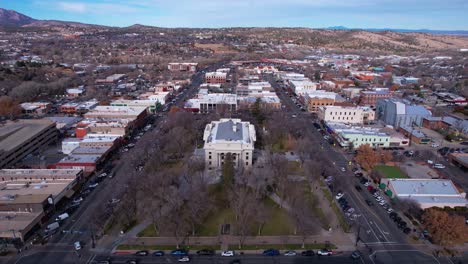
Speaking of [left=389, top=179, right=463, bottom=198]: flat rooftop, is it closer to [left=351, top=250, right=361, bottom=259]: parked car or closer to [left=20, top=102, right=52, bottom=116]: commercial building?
[left=351, top=250, right=361, bottom=259]: parked car

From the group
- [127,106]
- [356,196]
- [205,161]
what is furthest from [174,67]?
[356,196]

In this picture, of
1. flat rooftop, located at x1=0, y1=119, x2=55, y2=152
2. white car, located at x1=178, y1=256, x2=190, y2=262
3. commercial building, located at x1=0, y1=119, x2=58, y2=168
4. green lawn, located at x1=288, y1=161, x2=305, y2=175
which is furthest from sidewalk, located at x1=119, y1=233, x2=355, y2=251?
flat rooftop, located at x1=0, y1=119, x2=55, y2=152

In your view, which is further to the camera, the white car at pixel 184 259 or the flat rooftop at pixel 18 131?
the flat rooftop at pixel 18 131

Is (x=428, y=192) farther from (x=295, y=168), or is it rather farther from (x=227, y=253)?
(x=227, y=253)

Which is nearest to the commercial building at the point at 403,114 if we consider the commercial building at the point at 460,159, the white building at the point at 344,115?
the white building at the point at 344,115

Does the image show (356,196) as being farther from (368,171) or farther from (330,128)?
(330,128)

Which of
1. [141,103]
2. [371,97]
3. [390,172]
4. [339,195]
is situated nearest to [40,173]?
[141,103]

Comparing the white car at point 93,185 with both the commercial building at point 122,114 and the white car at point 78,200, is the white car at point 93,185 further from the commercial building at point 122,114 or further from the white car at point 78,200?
the commercial building at point 122,114
